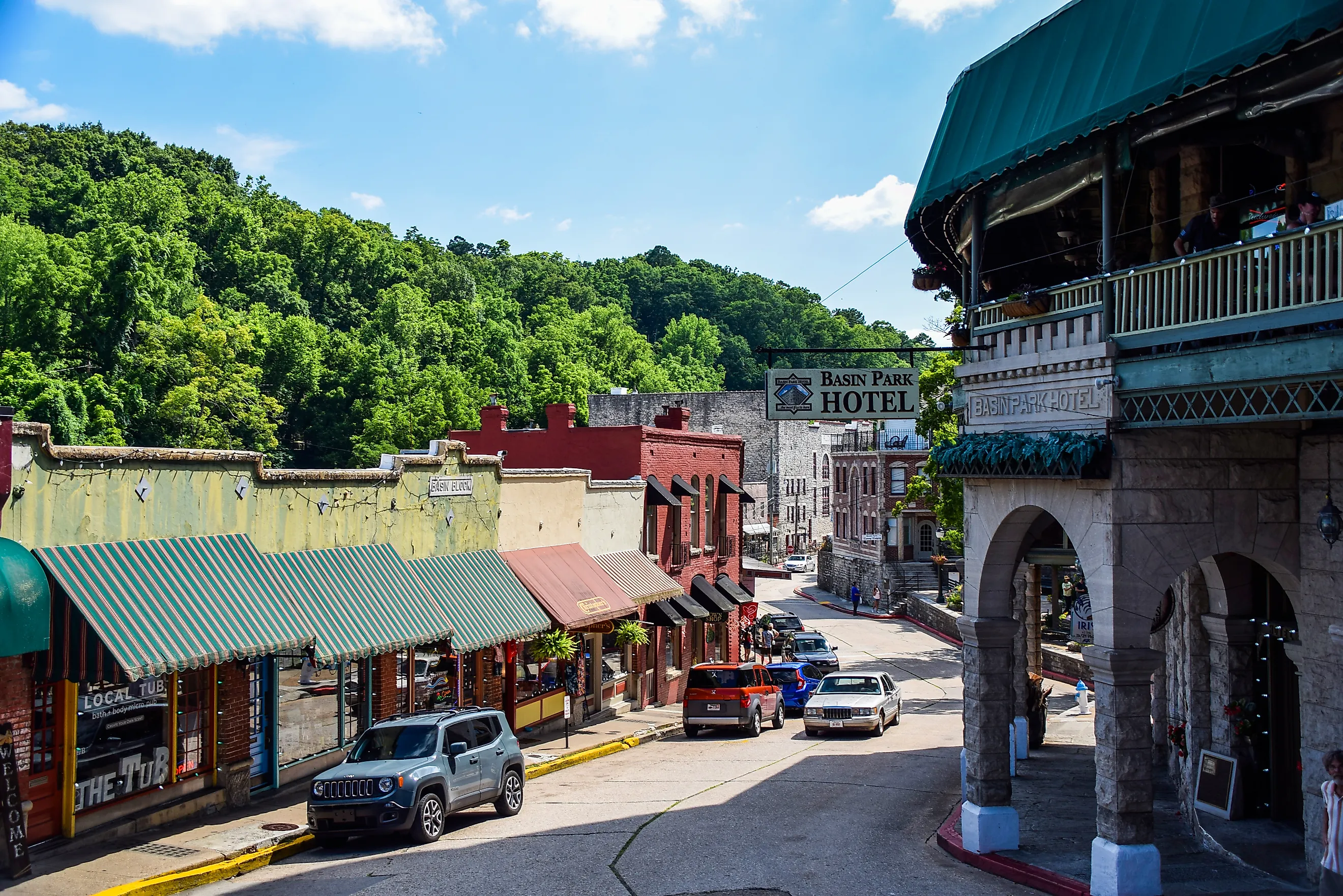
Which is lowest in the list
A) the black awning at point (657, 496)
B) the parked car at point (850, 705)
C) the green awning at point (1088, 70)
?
the parked car at point (850, 705)

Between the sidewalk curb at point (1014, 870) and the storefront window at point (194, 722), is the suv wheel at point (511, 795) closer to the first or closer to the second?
the storefront window at point (194, 722)

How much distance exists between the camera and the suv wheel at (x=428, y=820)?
16234mm

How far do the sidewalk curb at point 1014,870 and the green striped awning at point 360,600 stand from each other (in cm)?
936

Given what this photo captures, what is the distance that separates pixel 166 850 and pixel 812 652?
30532 millimetres

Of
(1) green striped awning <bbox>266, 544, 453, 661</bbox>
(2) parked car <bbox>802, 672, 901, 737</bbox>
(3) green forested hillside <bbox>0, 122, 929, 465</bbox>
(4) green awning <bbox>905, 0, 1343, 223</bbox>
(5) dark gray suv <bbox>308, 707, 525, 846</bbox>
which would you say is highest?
(3) green forested hillside <bbox>0, 122, 929, 465</bbox>

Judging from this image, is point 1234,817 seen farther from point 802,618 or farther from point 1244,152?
point 802,618

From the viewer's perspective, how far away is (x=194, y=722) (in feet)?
Result: 59.0

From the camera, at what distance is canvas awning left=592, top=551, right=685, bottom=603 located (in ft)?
102

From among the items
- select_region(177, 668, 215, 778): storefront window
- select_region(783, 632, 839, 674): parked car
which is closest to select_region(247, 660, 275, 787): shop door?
select_region(177, 668, 215, 778): storefront window

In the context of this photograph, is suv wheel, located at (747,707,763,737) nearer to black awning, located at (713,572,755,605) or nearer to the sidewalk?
black awning, located at (713,572,755,605)

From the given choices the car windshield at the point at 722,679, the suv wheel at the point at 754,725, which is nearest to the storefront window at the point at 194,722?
the car windshield at the point at 722,679

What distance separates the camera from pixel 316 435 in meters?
92.8

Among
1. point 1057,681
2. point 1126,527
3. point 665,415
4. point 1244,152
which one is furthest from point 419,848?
point 1057,681

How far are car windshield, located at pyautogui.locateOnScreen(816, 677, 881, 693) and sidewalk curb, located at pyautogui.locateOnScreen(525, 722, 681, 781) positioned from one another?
13.2 feet
